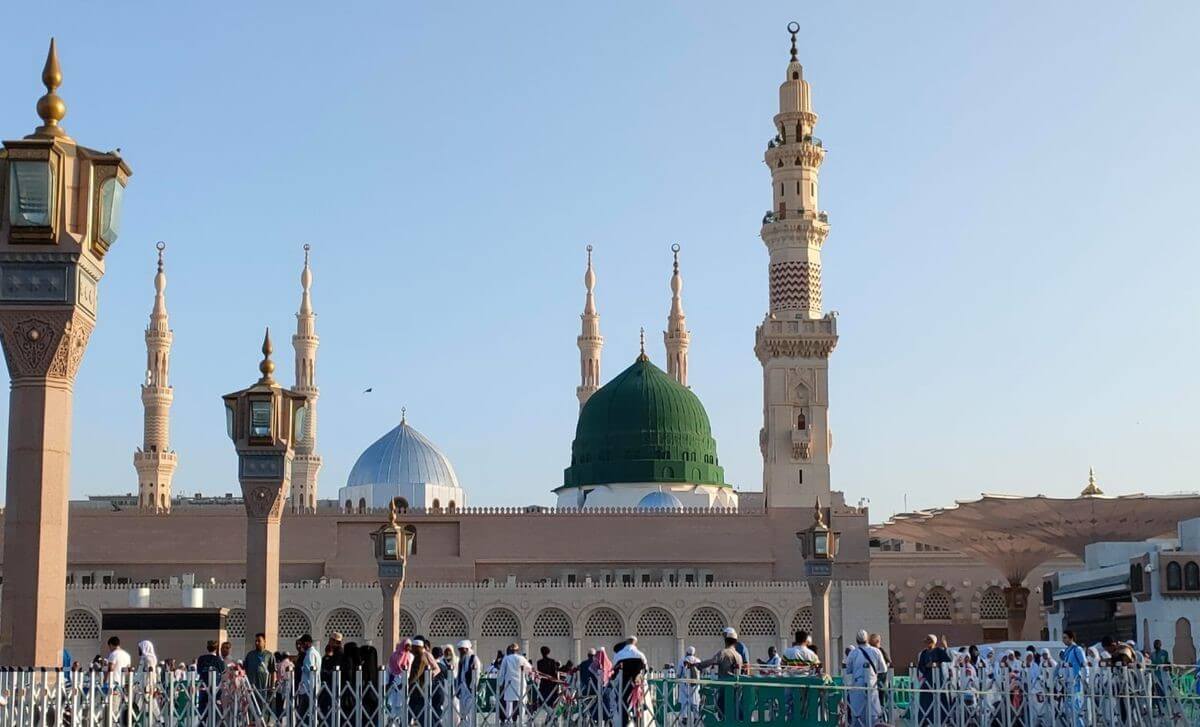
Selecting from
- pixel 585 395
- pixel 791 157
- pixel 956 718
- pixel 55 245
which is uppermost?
pixel 791 157

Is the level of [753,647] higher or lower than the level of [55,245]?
lower

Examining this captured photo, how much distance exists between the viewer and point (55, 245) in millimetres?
9461

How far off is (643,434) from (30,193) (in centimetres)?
4213

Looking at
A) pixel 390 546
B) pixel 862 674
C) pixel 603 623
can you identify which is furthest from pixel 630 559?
pixel 862 674

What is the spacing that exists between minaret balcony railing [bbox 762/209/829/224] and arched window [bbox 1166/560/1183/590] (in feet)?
48.9

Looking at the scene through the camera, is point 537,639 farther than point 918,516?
Yes

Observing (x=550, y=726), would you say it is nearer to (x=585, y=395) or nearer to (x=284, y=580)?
(x=284, y=580)

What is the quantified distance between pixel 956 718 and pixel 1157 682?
2.14m

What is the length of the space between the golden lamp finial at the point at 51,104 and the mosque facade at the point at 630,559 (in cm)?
3216

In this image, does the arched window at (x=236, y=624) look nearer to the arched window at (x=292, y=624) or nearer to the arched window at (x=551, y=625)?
the arched window at (x=292, y=624)

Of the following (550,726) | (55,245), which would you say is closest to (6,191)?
(55,245)

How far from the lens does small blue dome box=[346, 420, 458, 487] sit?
51.4 meters

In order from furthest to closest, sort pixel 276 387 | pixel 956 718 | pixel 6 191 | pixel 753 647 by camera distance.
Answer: pixel 753 647 → pixel 276 387 → pixel 956 718 → pixel 6 191

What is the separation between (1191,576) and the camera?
31.3m
